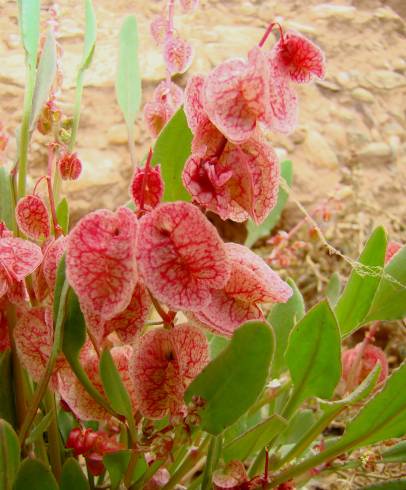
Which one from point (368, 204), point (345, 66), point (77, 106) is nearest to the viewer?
point (77, 106)

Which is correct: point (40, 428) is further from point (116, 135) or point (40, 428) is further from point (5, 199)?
point (116, 135)

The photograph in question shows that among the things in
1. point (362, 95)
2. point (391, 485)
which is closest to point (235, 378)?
point (391, 485)

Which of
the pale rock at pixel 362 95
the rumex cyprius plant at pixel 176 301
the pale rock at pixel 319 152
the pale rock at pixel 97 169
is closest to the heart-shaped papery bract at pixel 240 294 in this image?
the rumex cyprius plant at pixel 176 301

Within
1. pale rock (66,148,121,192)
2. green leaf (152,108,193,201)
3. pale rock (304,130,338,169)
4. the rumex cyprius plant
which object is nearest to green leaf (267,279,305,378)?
the rumex cyprius plant

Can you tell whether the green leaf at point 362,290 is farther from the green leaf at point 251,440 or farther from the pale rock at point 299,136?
the pale rock at point 299,136

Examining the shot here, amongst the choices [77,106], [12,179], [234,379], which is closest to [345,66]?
[77,106]

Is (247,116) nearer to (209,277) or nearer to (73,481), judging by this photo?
(209,277)
